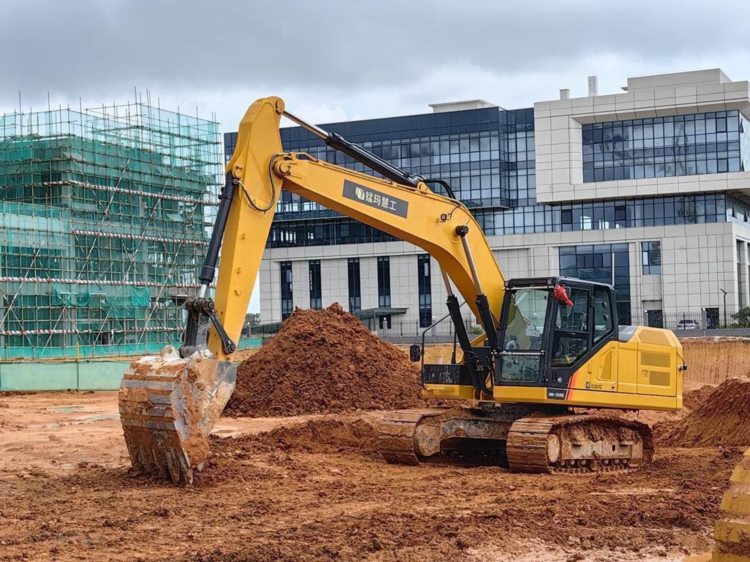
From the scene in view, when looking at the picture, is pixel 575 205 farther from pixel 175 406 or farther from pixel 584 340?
pixel 175 406

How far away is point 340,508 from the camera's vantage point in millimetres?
12570

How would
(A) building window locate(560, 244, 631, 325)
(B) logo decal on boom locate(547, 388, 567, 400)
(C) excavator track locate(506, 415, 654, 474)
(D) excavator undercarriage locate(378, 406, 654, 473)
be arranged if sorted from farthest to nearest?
(A) building window locate(560, 244, 631, 325), (B) logo decal on boom locate(547, 388, 567, 400), (D) excavator undercarriage locate(378, 406, 654, 473), (C) excavator track locate(506, 415, 654, 474)

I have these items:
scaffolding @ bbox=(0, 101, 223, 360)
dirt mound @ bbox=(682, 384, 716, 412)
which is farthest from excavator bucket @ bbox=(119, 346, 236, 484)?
scaffolding @ bbox=(0, 101, 223, 360)

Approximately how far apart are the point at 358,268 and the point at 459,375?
60667 millimetres

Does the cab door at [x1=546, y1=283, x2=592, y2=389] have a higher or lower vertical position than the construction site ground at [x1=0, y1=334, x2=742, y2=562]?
higher

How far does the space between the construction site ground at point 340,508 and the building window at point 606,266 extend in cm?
4998

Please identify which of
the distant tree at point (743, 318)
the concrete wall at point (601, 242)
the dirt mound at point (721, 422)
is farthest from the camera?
the concrete wall at point (601, 242)

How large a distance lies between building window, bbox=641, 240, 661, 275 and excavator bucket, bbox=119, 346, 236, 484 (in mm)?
56688

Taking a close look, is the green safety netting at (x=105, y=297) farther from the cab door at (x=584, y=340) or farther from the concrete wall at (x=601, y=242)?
the cab door at (x=584, y=340)

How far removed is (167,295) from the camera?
5916cm

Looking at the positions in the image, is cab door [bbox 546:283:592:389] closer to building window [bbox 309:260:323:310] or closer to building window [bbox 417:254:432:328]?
building window [bbox 417:254:432:328]

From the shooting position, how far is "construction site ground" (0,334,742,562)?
10.2 meters

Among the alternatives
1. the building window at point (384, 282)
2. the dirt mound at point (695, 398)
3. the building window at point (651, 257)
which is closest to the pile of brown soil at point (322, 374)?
the dirt mound at point (695, 398)

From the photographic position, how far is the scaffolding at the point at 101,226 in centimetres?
5122
